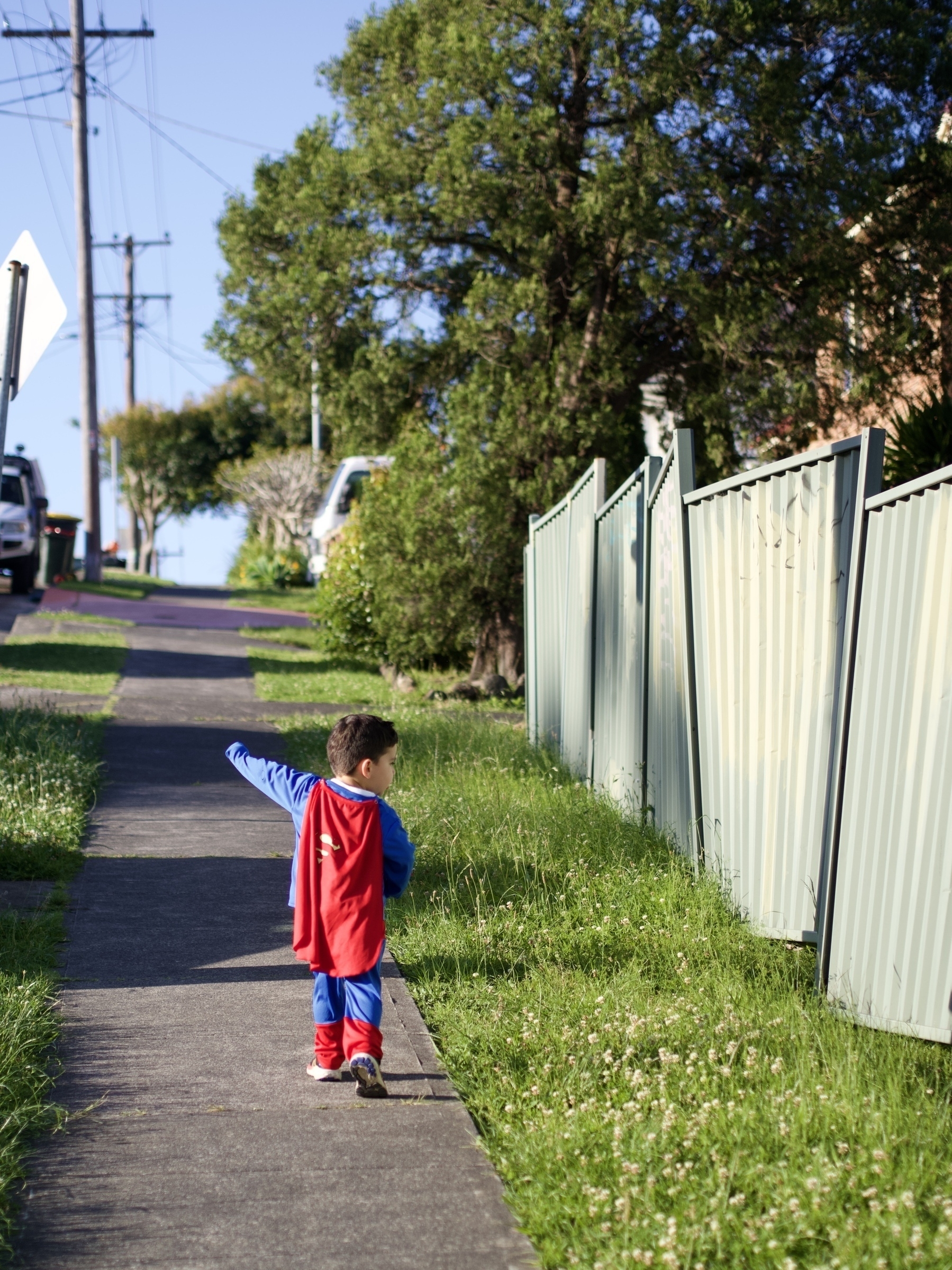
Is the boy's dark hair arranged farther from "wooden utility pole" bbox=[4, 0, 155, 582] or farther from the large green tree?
"wooden utility pole" bbox=[4, 0, 155, 582]

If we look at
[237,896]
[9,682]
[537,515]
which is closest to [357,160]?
[537,515]

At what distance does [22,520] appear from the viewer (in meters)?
21.3

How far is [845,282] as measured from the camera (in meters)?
12.1

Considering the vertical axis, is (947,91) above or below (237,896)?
above

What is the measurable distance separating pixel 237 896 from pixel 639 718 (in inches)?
83.8

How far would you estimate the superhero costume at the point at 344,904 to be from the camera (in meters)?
4.00

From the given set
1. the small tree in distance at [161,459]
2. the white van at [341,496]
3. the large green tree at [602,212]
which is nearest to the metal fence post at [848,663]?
the large green tree at [602,212]

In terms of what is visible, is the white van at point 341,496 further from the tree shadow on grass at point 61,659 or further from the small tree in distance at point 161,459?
the small tree in distance at point 161,459

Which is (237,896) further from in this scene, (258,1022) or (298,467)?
(298,467)

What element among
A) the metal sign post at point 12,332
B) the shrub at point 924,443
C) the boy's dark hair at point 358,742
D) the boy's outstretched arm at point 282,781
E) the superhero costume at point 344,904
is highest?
the metal sign post at point 12,332

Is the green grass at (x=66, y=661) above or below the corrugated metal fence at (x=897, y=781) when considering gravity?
below

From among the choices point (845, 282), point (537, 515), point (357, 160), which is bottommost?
point (537, 515)

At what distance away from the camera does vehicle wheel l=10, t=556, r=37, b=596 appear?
21750 mm

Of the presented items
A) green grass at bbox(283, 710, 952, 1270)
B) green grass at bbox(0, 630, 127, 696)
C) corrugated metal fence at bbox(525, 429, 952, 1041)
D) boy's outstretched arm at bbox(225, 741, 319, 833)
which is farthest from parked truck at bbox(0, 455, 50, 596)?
boy's outstretched arm at bbox(225, 741, 319, 833)
